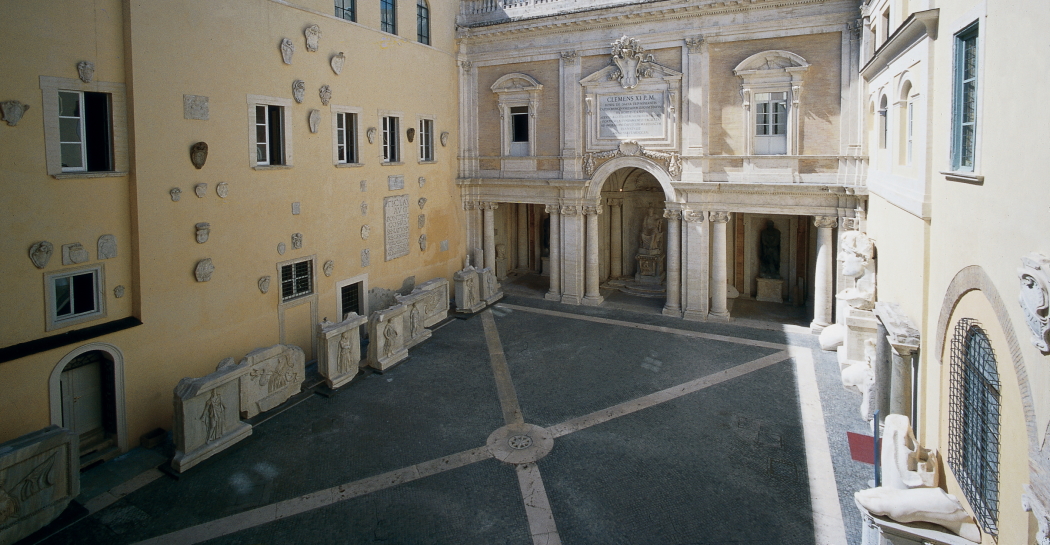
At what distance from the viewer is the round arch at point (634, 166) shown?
2005cm

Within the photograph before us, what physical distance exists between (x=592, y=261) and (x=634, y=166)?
3.72 meters

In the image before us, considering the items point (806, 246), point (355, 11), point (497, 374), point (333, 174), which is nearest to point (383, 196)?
point (333, 174)

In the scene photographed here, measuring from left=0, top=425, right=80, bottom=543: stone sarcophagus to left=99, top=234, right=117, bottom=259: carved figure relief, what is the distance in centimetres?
323

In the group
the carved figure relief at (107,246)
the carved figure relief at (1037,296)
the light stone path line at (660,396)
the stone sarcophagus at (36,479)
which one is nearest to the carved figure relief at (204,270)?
the carved figure relief at (107,246)

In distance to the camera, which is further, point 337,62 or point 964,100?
point 337,62

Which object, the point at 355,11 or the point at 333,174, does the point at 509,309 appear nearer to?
the point at 333,174

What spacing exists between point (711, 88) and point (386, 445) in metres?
14.6

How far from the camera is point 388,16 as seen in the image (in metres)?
18.8

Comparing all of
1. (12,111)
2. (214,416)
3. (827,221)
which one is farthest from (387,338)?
(827,221)

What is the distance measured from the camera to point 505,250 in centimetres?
2691

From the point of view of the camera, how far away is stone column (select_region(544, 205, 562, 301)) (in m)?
22.2

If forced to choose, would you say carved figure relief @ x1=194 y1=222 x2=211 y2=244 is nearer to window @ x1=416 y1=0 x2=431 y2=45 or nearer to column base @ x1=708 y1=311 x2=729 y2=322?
window @ x1=416 y1=0 x2=431 y2=45

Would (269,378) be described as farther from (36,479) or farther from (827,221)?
(827,221)

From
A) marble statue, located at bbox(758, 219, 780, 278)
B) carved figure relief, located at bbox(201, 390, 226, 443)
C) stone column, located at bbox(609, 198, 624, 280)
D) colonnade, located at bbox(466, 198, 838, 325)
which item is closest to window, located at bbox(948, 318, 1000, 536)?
colonnade, located at bbox(466, 198, 838, 325)
